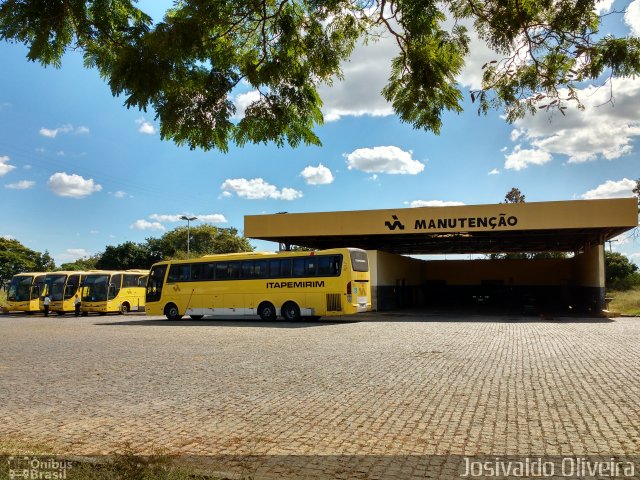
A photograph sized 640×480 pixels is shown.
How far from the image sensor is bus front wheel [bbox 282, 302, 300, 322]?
21.6 m

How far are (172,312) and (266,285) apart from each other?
5.41 m

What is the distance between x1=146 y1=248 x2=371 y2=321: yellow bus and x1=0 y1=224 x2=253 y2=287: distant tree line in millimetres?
37324

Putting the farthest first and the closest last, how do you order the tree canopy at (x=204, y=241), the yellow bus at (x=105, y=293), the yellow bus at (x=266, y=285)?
the tree canopy at (x=204, y=241), the yellow bus at (x=105, y=293), the yellow bus at (x=266, y=285)

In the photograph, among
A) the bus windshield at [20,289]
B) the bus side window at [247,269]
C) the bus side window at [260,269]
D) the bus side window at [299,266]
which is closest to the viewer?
the bus side window at [299,266]

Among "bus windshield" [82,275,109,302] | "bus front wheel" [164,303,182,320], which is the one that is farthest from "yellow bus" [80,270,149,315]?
"bus front wheel" [164,303,182,320]

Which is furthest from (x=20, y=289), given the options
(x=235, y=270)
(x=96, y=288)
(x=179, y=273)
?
(x=235, y=270)

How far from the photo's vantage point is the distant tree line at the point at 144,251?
60562 mm

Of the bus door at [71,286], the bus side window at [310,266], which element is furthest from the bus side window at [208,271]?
the bus door at [71,286]

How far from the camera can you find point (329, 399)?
659 centimetres

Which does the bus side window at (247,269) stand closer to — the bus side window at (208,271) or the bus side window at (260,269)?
the bus side window at (260,269)

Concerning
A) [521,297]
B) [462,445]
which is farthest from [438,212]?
[462,445]

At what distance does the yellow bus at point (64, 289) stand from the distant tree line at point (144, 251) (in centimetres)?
2770

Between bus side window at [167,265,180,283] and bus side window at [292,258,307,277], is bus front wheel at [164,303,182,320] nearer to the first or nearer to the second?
bus side window at [167,265,180,283]

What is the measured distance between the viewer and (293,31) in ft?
18.1
